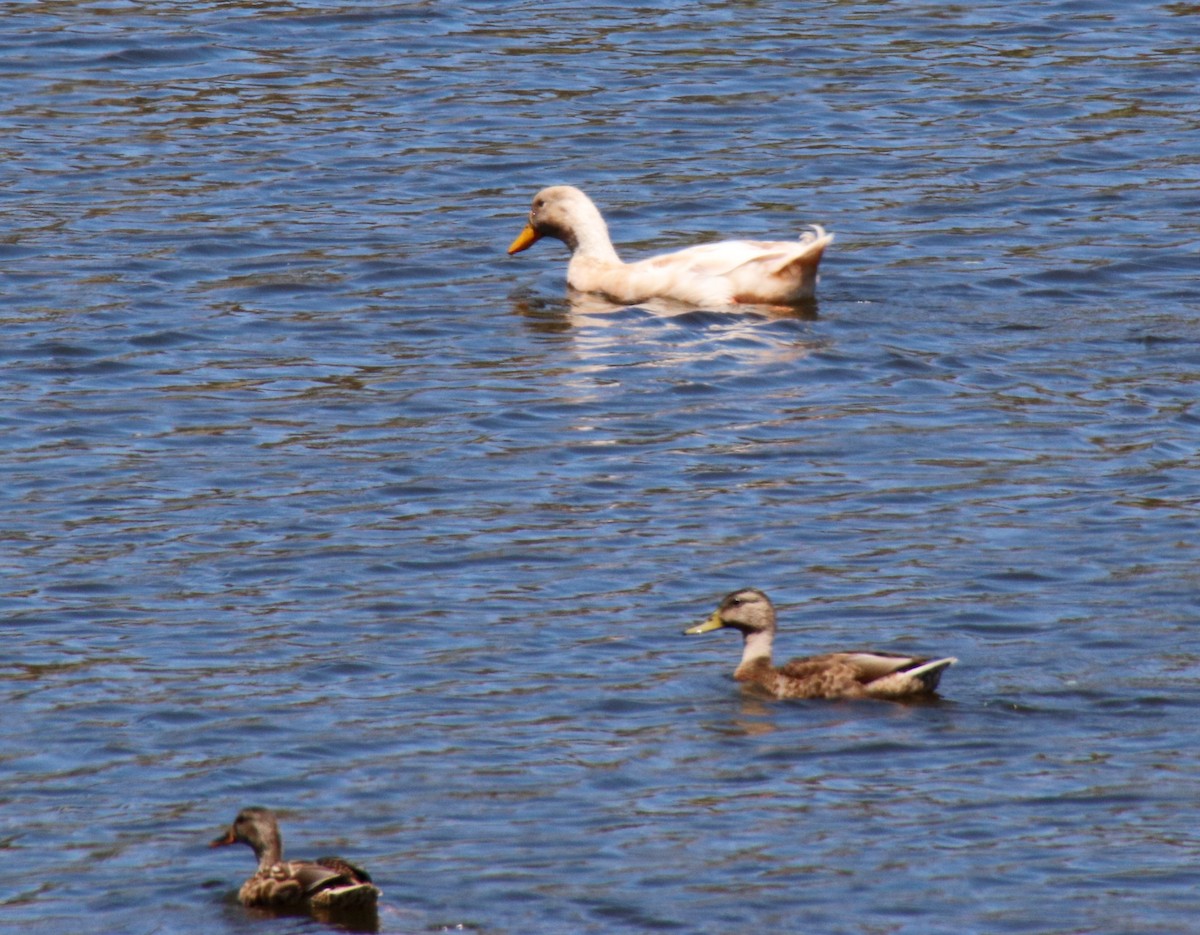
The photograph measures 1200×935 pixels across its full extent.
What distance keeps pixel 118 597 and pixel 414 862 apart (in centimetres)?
308

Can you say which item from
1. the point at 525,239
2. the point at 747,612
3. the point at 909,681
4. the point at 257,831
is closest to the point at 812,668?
the point at 747,612

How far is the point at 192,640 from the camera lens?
412 inches

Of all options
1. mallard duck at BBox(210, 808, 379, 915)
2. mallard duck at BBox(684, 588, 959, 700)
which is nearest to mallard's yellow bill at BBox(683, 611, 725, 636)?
mallard duck at BBox(684, 588, 959, 700)

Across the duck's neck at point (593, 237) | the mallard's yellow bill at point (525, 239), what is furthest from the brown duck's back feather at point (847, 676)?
the mallard's yellow bill at point (525, 239)

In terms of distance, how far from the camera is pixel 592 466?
1287cm

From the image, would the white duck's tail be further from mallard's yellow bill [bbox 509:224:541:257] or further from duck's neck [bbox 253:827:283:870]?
mallard's yellow bill [bbox 509:224:541:257]

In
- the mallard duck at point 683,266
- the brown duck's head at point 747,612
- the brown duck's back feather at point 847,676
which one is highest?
the mallard duck at point 683,266

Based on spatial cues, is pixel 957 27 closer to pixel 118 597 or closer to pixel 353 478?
pixel 353 478

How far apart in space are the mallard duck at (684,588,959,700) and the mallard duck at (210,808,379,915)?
7.73 ft

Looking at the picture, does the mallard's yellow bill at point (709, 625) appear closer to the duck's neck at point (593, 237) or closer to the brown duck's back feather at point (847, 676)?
the brown duck's back feather at point (847, 676)

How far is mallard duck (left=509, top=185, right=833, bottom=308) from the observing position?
1538 cm

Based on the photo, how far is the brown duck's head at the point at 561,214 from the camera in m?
16.7

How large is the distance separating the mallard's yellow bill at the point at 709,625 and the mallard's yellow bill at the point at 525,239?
22.9 feet

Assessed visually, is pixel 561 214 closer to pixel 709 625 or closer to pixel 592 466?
pixel 592 466
